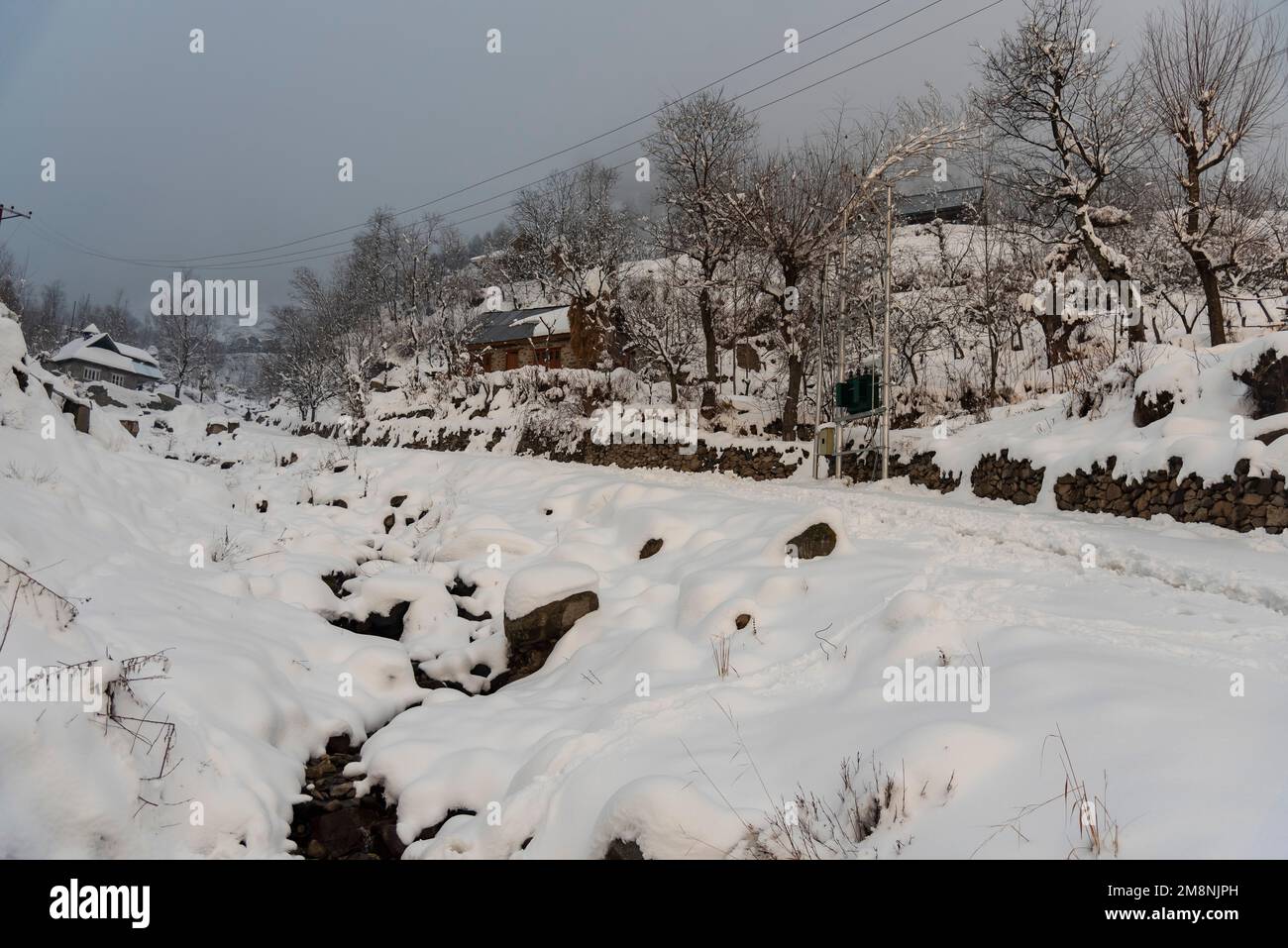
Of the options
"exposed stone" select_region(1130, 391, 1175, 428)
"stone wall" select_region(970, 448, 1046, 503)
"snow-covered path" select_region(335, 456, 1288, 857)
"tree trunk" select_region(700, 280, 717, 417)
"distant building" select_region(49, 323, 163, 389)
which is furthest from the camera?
"distant building" select_region(49, 323, 163, 389)

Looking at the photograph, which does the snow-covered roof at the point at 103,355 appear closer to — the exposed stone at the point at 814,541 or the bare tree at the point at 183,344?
the bare tree at the point at 183,344

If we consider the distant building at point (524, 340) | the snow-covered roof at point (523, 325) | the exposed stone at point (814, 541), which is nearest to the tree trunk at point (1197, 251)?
the exposed stone at point (814, 541)

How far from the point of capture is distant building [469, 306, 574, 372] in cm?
3503

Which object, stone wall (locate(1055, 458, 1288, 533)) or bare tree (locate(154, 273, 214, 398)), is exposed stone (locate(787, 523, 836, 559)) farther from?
bare tree (locate(154, 273, 214, 398))

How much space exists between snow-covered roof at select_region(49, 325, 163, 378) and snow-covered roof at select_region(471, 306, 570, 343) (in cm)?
4158

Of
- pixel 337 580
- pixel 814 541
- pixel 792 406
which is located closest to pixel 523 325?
pixel 792 406

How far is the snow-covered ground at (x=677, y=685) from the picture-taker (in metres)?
3.22

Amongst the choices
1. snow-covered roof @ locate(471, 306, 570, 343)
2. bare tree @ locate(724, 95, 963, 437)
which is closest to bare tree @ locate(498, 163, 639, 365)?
snow-covered roof @ locate(471, 306, 570, 343)

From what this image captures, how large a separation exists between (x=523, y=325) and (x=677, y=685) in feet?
113

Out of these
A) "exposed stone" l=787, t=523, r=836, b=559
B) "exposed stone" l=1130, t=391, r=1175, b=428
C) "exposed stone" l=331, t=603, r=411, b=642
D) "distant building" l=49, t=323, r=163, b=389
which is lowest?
"exposed stone" l=331, t=603, r=411, b=642
